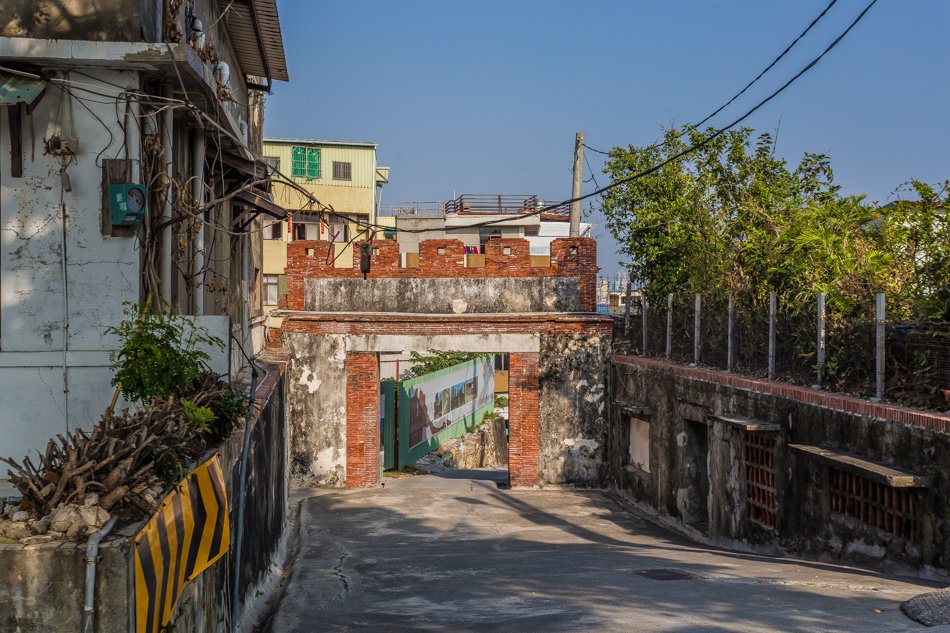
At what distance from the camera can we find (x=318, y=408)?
18766 millimetres

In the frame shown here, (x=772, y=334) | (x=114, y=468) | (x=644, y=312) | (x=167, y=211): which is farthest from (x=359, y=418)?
(x=114, y=468)

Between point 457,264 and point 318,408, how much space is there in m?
3.87

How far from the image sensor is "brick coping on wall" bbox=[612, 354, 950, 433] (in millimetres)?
8844

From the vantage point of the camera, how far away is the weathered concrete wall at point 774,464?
8914mm

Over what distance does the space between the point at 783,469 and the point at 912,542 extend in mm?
2625

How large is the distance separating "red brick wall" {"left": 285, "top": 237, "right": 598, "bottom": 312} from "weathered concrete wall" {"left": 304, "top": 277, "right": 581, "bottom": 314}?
0.12m

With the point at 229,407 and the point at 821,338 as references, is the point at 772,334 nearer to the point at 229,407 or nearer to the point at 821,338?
the point at 821,338

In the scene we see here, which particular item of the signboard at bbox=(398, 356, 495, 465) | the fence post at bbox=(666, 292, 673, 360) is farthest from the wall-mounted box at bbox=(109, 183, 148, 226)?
the signboard at bbox=(398, 356, 495, 465)

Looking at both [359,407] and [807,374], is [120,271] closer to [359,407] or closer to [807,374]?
[807,374]

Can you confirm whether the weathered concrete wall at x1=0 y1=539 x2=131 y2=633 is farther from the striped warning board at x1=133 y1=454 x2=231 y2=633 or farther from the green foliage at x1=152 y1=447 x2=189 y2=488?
the green foliage at x1=152 y1=447 x2=189 y2=488

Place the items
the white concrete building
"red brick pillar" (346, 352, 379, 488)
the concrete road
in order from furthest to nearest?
"red brick pillar" (346, 352, 379, 488) → the white concrete building → the concrete road

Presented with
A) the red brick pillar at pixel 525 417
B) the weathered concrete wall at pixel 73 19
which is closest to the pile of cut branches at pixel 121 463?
the weathered concrete wall at pixel 73 19

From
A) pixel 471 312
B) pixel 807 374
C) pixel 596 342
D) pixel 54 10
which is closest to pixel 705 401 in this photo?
pixel 807 374

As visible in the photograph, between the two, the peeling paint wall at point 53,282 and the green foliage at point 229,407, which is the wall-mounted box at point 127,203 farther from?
the green foliage at point 229,407
